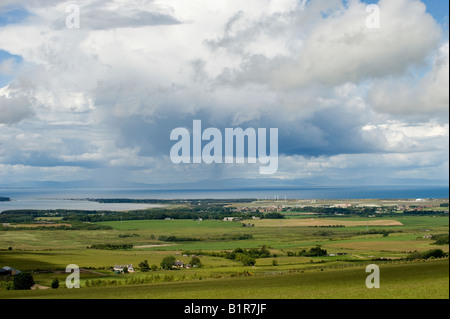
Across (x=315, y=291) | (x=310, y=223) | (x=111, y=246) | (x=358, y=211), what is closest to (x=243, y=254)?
(x=111, y=246)

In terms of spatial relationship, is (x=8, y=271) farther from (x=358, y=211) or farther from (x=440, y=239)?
(x=358, y=211)

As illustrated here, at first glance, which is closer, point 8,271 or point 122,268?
point 8,271

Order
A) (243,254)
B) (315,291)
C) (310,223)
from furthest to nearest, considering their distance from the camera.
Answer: (310,223), (243,254), (315,291)

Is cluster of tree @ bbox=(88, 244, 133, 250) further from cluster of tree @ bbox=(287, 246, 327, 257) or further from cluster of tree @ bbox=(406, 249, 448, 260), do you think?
cluster of tree @ bbox=(406, 249, 448, 260)

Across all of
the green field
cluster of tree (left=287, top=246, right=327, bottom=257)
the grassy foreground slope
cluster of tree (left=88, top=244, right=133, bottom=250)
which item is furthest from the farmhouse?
cluster of tree (left=287, top=246, right=327, bottom=257)

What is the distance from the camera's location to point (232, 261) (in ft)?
143

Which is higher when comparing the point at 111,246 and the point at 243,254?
the point at 111,246

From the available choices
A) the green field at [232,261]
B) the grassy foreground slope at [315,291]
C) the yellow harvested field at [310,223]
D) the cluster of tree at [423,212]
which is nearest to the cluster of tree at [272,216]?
the yellow harvested field at [310,223]

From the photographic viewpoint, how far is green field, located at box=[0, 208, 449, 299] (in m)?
22.6

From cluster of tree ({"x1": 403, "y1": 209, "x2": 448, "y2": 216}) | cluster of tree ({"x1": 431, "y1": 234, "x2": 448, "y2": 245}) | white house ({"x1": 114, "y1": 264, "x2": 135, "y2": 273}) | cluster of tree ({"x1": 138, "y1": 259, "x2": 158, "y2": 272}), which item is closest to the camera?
white house ({"x1": 114, "y1": 264, "x2": 135, "y2": 273})

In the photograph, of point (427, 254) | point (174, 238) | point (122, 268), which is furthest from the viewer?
point (174, 238)

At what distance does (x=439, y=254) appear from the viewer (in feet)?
142
